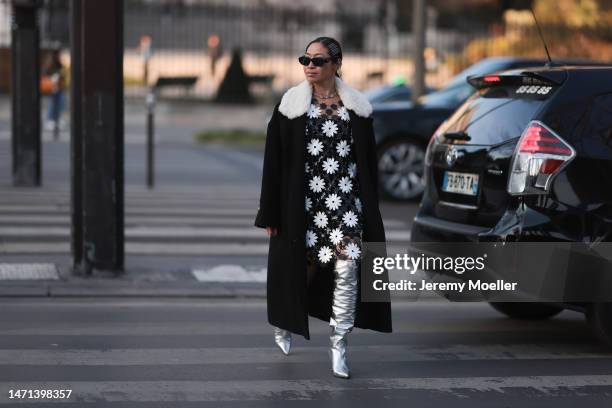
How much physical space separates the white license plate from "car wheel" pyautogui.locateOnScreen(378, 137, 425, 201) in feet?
24.2

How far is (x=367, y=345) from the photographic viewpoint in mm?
7520

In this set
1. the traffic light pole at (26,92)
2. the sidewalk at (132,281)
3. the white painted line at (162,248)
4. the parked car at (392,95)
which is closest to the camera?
the sidewalk at (132,281)

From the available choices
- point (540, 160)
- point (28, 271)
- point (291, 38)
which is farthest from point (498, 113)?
point (291, 38)

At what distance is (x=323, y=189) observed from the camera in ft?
21.5

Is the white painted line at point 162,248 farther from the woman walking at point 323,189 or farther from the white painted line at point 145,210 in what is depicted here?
the woman walking at point 323,189

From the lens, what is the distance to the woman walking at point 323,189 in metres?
6.53

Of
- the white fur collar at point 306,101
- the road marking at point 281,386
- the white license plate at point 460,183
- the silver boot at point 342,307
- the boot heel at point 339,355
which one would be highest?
the white fur collar at point 306,101

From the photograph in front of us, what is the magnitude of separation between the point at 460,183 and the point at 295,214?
1472mm

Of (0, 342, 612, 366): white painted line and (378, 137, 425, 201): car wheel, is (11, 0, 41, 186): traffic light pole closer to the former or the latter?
(378, 137, 425, 201): car wheel

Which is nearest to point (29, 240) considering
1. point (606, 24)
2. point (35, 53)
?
point (35, 53)

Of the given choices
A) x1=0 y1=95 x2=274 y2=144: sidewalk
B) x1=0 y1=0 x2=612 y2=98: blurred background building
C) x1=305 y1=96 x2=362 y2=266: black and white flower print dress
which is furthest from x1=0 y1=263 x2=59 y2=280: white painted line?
x1=0 y1=0 x2=612 y2=98: blurred background building

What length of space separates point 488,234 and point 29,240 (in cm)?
558

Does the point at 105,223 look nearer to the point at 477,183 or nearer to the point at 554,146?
the point at 477,183

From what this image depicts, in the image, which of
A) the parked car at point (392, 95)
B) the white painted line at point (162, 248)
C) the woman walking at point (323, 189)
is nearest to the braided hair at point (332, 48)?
the woman walking at point (323, 189)
